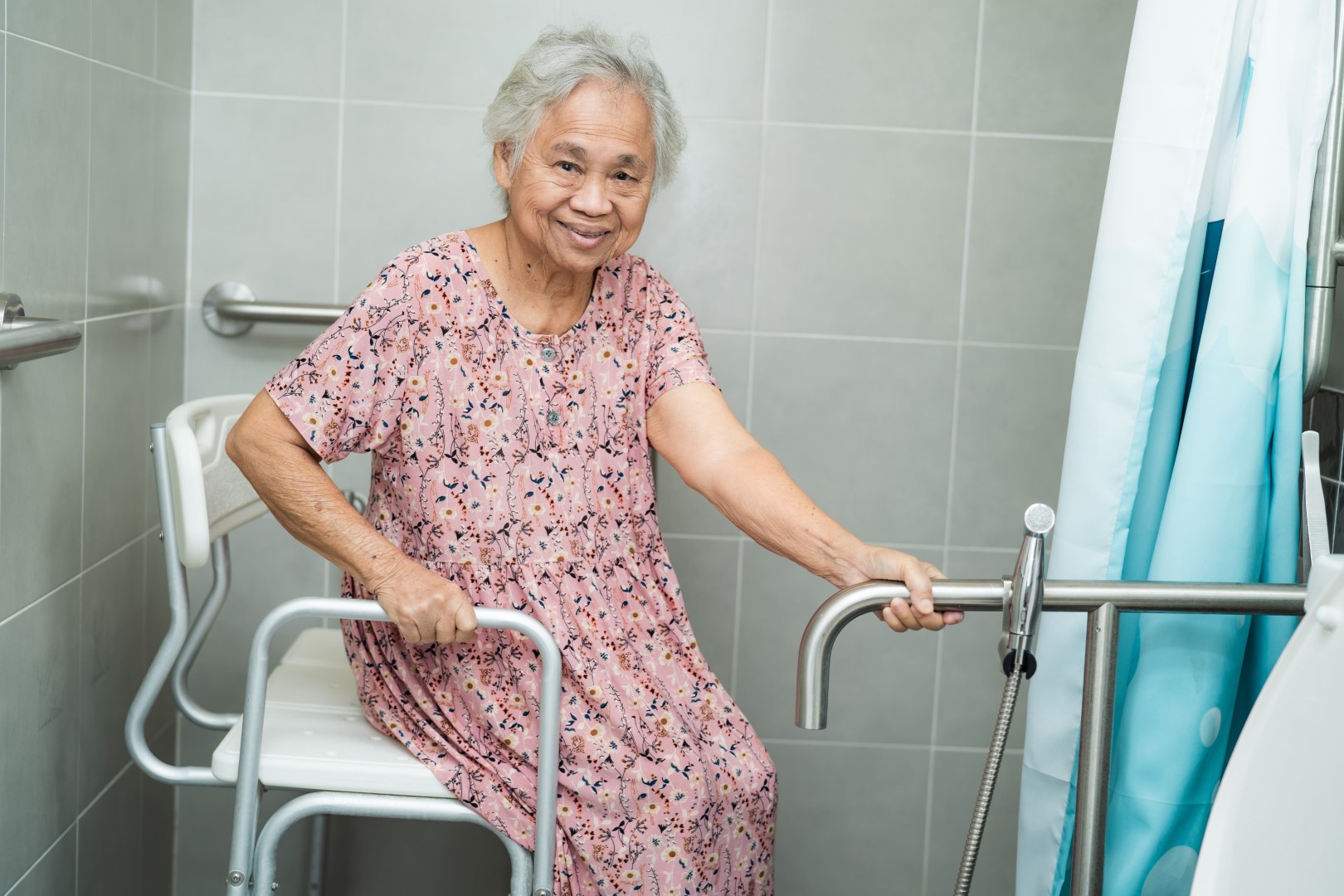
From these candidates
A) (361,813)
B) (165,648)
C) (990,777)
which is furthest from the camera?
(165,648)

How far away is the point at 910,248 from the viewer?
2.05 m

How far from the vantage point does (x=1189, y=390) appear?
3.94ft

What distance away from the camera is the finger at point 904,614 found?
1069 millimetres

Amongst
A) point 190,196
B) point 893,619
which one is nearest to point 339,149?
point 190,196

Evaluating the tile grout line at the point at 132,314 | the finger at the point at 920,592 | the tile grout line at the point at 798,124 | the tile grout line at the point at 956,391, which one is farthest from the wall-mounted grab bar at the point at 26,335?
the tile grout line at the point at 956,391

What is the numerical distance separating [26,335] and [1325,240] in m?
1.23

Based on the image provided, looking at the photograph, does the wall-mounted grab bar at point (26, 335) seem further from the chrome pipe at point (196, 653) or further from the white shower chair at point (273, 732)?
the chrome pipe at point (196, 653)

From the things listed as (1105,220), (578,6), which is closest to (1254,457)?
(1105,220)

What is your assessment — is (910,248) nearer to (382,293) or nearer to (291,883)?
(382,293)

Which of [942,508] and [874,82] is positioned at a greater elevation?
[874,82]

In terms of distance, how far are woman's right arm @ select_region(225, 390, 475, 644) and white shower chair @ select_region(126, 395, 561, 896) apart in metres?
0.04

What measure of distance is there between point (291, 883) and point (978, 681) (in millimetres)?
1251

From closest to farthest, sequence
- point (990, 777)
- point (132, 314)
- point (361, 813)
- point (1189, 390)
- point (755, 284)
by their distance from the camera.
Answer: point (990, 777) < point (1189, 390) < point (361, 813) < point (132, 314) < point (755, 284)

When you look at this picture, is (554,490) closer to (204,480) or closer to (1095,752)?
(204,480)
